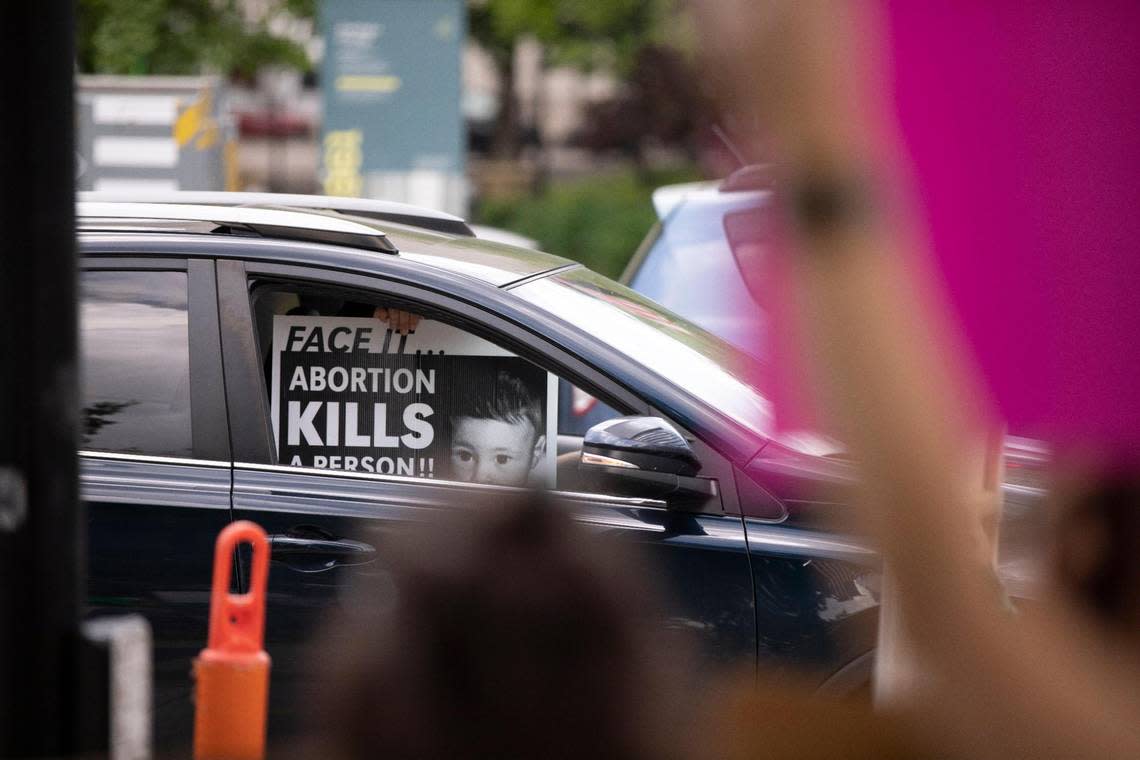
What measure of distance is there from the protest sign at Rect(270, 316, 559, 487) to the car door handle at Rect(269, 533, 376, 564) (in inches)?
11.3

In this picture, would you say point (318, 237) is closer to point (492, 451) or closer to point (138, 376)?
point (138, 376)

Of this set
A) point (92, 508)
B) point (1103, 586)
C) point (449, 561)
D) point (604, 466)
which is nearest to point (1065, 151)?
point (1103, 586)

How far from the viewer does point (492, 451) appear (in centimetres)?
368

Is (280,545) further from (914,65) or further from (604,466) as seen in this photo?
(914,65)

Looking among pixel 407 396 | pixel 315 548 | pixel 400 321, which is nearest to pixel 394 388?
pixel 407 396

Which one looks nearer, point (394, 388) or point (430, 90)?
point (394, 388)

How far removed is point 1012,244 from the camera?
87 centimetres

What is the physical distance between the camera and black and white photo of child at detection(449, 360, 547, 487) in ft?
12.0

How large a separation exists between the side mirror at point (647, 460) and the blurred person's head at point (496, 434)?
27 centimetres

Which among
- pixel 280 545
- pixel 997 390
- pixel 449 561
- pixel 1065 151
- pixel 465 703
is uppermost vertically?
pixel 1065 151

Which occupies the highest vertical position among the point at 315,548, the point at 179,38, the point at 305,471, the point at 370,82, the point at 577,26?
the point at 577,26

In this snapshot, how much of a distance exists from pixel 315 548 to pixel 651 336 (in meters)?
1.07

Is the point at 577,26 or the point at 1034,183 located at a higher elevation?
the point at 577,26

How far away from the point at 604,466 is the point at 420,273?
0.68 metres
